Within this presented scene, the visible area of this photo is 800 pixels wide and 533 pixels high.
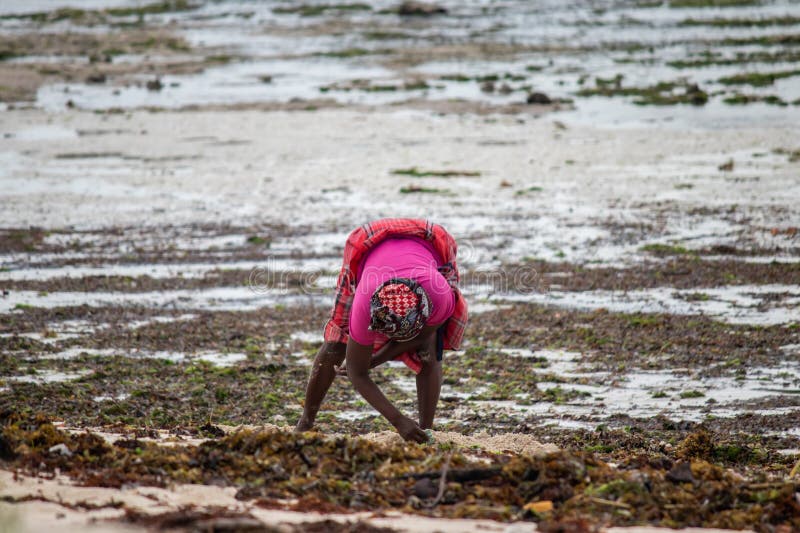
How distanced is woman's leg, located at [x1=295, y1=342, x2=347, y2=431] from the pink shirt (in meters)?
0.50

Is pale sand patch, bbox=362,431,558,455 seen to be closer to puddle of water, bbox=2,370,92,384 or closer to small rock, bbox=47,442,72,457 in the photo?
small rock, bbox=47,442,72,457

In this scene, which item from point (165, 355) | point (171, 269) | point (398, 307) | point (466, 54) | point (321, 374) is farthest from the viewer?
point (466, 54)

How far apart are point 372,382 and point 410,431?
0.40 meters

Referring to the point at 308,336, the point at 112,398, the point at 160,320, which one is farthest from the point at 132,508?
the point at 160,320

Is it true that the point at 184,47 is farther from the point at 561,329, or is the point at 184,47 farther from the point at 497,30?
the point at 561,329

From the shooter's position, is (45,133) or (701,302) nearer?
(701,302)

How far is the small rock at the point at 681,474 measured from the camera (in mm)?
4316

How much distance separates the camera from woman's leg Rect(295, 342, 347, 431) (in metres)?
5.44

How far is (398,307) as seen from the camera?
15.0 feet

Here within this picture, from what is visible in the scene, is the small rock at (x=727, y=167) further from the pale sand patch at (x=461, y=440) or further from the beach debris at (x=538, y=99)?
the pale sand patch at (x=461, y=440)

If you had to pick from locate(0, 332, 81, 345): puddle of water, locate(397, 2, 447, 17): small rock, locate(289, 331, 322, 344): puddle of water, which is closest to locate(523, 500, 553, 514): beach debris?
locate(289, 331, 322, 344): puddle of water

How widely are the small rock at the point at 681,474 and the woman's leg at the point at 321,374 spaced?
1963mm

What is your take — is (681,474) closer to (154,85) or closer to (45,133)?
(45,133)

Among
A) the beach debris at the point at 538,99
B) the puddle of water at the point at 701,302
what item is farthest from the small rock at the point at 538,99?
the puddle of water at the point at 701,302
